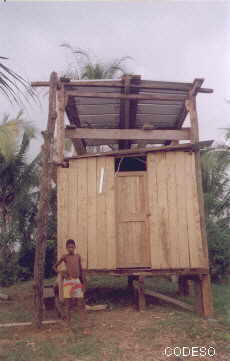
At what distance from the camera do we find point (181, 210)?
334 inches

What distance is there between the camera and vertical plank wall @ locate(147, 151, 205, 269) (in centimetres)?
834

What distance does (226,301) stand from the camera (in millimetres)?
9852

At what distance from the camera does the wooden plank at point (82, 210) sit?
8.44 meters

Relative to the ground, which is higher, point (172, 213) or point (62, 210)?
point (62, 210)

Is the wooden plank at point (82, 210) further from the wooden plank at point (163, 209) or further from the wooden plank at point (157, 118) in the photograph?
the wooden plank at point (157, 118)

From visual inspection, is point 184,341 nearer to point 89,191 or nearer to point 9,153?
point 89,191

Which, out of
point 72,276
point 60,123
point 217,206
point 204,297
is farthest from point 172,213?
point 217,206

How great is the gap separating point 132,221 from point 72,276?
6.29ft

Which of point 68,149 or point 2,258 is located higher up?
point 68,149

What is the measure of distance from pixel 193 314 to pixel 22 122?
33.6 ft

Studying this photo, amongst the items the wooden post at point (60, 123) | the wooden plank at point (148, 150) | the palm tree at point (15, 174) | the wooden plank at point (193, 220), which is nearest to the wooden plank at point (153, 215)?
the wooden plank at point (148, 150)

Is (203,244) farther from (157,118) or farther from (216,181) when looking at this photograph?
(216,181)

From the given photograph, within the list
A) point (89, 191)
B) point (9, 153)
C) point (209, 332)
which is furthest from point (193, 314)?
point (9, 153)

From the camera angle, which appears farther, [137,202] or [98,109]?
[98,109]
